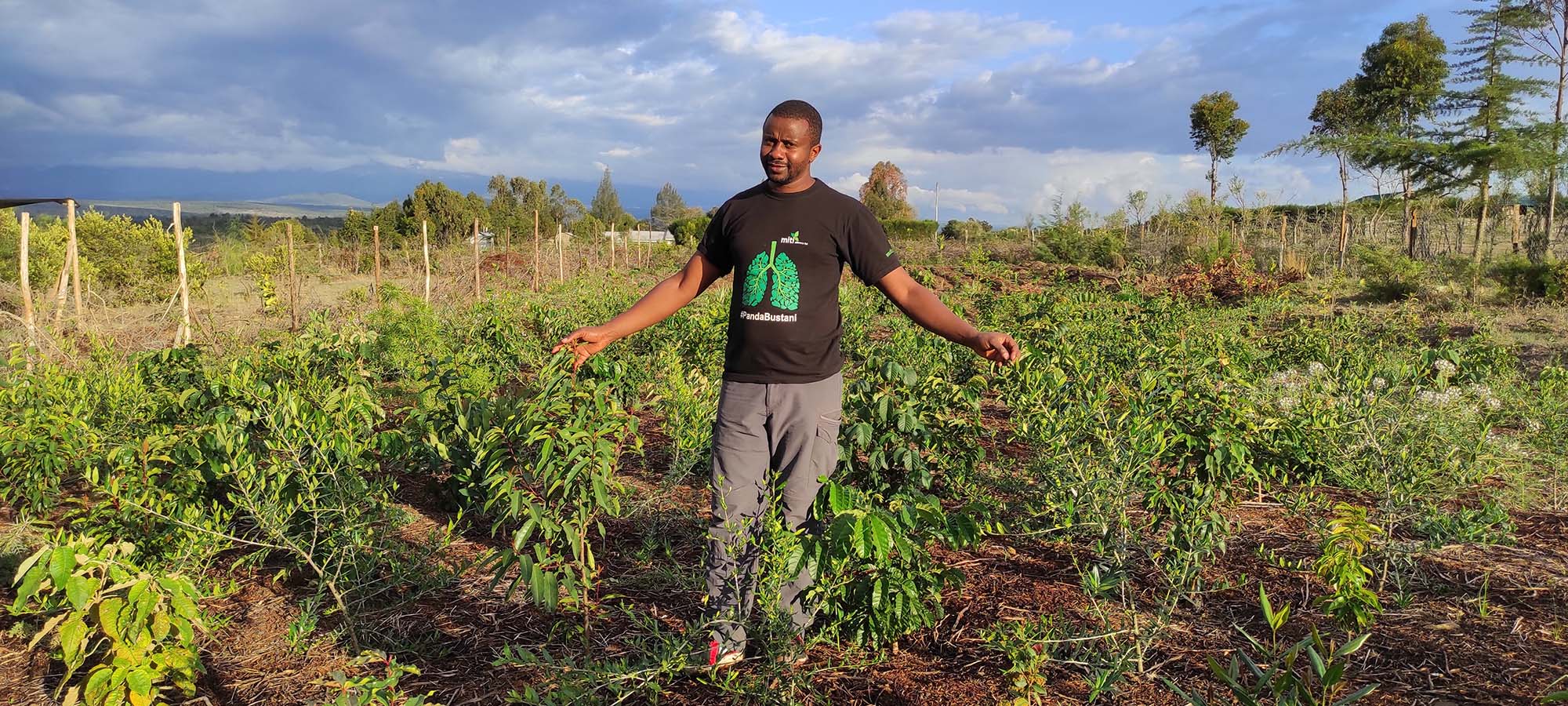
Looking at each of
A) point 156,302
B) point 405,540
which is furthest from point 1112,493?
point 156,302

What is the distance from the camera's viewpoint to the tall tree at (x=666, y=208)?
197 feet

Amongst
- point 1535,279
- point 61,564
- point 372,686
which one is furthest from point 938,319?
point 1535,279

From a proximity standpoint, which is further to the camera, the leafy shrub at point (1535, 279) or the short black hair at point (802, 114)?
the leafy shrub at point (1535, 279)

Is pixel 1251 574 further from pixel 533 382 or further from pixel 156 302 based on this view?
pixel 156 302

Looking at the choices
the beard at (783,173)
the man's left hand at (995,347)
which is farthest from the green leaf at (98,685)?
the man's left hand at (995,347)

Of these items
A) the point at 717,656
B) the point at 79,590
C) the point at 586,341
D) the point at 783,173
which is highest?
the point at 783,173

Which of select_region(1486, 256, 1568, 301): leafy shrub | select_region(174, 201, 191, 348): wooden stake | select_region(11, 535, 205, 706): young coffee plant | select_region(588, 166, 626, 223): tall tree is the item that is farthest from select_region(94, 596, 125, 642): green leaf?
select_region(588, 166, 626, 223): tall tree

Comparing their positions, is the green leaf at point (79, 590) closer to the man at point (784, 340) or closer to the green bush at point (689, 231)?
the man at point (784, 340)

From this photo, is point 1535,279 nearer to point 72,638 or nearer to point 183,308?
point 72,638

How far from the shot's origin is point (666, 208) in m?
64.7

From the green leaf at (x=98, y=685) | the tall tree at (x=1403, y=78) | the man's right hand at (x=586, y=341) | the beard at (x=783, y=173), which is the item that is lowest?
the green leaf at (x=98, y=685)

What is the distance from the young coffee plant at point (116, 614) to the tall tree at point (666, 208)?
57.5 metres

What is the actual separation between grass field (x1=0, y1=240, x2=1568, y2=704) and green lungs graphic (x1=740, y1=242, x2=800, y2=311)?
48cm

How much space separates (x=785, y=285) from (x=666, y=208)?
64212 mm
